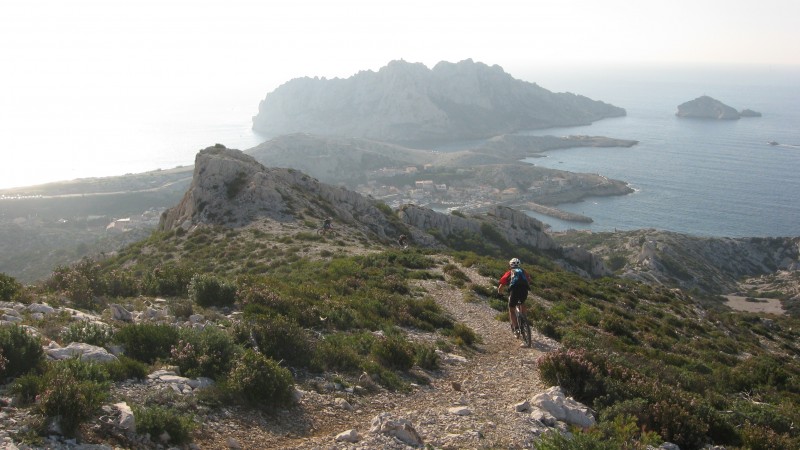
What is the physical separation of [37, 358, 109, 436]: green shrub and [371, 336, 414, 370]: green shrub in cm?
621

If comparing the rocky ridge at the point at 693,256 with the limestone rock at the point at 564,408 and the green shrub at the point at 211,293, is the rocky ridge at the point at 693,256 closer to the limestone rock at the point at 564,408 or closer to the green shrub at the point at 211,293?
the limestone rock at the point at 564,408

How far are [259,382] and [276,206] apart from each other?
34265 mm

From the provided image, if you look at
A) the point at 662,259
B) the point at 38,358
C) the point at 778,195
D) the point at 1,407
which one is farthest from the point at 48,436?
the point at 778,195

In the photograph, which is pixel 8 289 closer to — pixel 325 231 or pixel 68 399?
pixel 68 399

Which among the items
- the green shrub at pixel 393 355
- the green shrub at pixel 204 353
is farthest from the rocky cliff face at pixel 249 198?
the green shrub at pixel 204 353

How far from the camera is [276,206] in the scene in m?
41.7

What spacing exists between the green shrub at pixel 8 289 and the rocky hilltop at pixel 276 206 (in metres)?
25.8

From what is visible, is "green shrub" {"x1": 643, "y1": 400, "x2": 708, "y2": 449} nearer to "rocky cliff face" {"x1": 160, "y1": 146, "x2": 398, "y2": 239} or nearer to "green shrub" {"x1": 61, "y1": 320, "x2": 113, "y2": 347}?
"green shrub" {"x1": 61, "y1": 320, "x2": 113, "y2": 347}

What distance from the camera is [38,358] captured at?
789cm

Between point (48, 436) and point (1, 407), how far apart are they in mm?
1035

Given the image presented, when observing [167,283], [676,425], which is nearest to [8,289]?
[167,283]

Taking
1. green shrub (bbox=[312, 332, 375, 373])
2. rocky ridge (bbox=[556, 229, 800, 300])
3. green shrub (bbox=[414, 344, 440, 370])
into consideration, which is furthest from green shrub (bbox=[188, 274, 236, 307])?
rocky ridge (bbox=[556, 229, 800, 300])

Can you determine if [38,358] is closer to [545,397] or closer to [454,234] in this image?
[545,397]

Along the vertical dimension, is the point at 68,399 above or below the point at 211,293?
above
